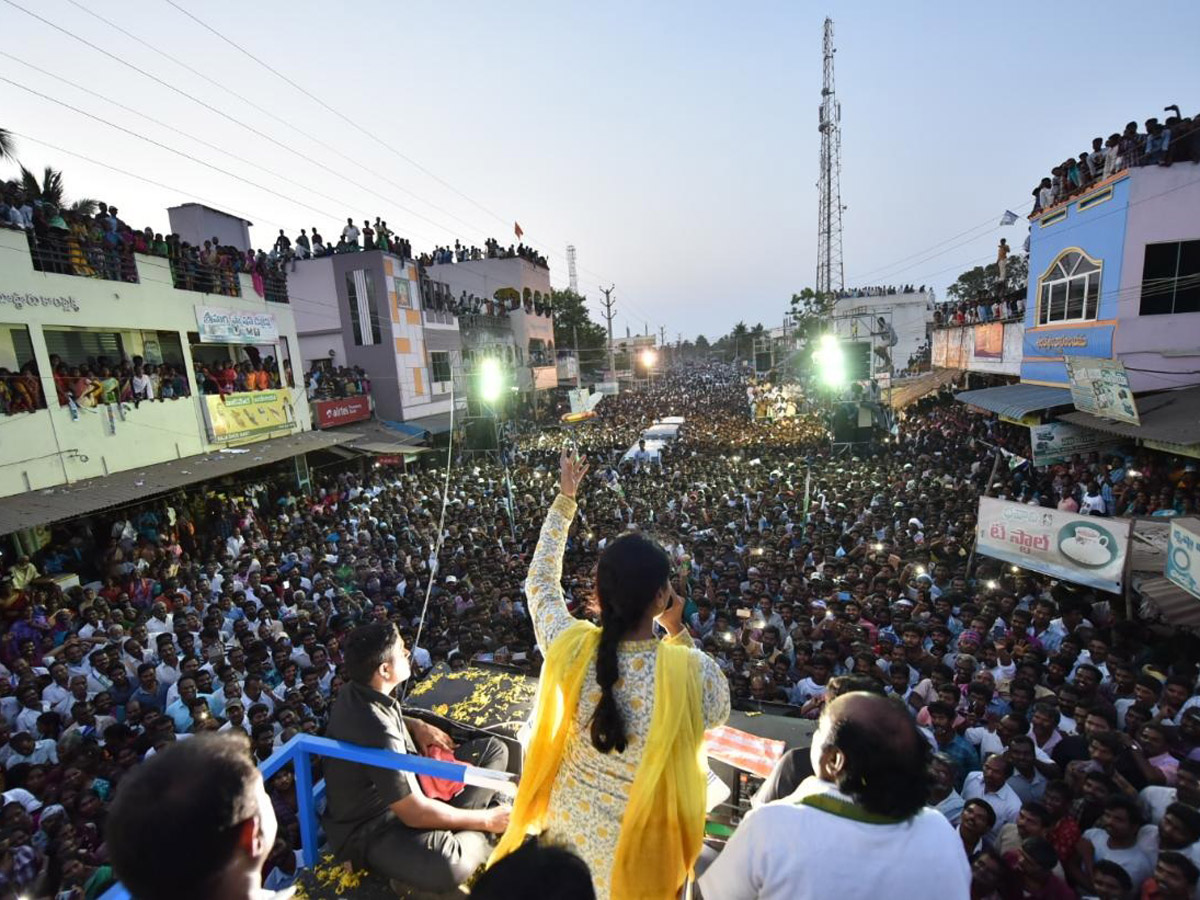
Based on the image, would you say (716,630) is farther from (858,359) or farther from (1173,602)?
(858,359)

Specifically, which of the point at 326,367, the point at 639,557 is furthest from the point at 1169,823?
the point at 326,367

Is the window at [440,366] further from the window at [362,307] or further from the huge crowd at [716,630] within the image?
the huge crowd at [716,630]

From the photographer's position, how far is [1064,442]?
1209cm

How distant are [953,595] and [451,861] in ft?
23.2

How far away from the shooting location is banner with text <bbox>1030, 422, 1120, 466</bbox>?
12070mm

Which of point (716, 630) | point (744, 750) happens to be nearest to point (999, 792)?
point (744, 750)

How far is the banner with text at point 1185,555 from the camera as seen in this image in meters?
5.50

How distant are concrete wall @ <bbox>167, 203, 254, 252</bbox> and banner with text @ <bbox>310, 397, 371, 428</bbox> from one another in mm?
5152

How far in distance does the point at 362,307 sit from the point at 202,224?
5321 mm

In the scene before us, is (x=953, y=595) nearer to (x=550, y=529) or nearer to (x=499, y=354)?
(x=550, y=529)

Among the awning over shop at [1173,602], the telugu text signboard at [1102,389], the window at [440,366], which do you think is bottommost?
the awning over shop at [1173,602]

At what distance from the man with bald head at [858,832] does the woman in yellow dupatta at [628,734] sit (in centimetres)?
26

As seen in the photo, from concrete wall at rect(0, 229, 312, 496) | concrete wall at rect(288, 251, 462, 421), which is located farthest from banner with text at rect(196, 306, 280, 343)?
concrete wall at rect(288, 251, 462, 421)

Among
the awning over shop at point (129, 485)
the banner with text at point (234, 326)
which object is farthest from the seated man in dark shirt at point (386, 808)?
the banner with text at point (234, 326)
